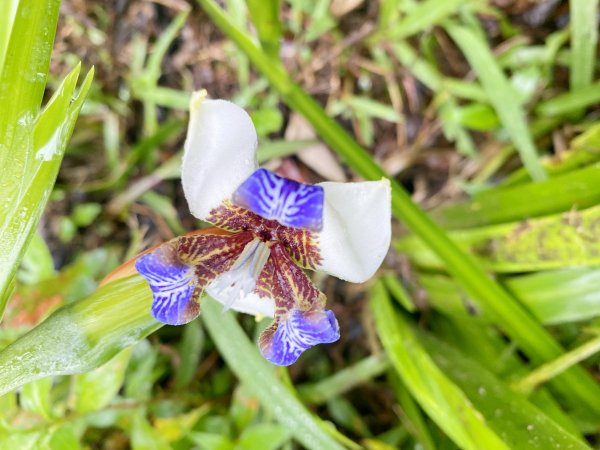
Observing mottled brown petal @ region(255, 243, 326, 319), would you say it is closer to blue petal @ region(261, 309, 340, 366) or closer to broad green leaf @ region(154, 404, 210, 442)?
blue petal @ region(261, 309, 340, 366)

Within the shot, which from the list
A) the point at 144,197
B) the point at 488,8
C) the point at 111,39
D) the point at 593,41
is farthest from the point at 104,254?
the point at 593,41

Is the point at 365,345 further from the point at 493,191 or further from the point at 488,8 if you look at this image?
the point at 488,8

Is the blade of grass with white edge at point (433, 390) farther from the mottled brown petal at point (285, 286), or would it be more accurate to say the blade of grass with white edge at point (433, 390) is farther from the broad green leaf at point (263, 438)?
the mottled brown petal at point (285, 286)

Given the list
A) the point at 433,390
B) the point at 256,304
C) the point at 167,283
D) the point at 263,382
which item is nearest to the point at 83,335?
the point at 167,283

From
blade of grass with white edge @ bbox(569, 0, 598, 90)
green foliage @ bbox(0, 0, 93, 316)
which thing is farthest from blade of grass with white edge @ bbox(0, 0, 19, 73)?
blade of grass with white edge @ bbox(569, 0, 598, 90)

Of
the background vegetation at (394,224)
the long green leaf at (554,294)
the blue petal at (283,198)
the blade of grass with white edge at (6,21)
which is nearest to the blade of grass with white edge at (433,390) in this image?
the background vegetation at (394,224)

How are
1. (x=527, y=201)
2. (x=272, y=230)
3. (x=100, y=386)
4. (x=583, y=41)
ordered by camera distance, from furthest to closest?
(x=583, y=41)
(x=527, y=201)
(x=100, y=386)
(x=272, y=230)

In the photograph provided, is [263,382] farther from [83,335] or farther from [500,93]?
[500,93]

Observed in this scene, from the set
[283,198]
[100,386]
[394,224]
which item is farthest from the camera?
[394,224]
